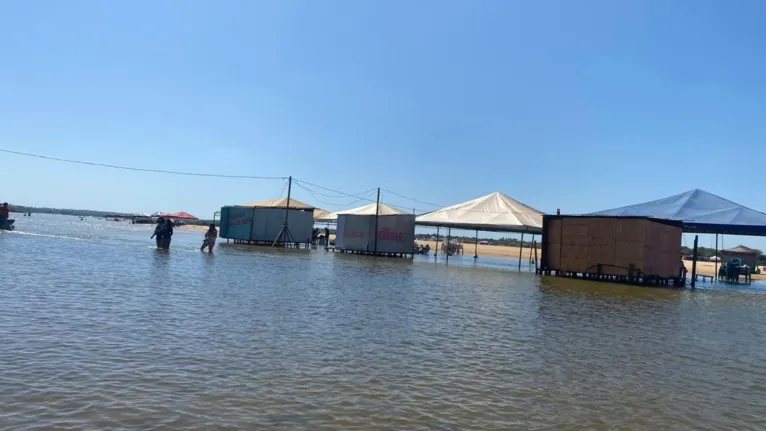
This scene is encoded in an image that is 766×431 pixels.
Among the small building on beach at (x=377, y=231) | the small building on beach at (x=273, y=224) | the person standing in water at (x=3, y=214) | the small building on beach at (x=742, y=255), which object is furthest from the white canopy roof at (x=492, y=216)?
the person standing in water at (x=3, y=214)

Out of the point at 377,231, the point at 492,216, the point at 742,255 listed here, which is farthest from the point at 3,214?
the point at 742,255

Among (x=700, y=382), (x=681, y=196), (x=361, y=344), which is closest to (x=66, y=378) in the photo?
(x=361, y=344)

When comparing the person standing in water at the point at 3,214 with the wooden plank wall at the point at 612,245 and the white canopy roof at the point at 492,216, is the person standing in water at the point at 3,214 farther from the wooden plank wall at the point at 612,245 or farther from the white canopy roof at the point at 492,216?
the wooden plank wall at the point at 612,245

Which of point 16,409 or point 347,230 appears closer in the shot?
point 16,409

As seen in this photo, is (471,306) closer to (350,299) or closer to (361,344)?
(350,299)

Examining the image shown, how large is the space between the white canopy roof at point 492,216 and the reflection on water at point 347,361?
63.4 ft

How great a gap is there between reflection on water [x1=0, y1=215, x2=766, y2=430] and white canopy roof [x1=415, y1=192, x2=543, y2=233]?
63.4 feet

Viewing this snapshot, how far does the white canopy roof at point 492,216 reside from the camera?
1387 inches

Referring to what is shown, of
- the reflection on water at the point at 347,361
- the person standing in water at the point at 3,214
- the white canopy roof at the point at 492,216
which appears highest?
the white canopy roof at the point at 492,216

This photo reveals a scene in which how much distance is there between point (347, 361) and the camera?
8.13 m

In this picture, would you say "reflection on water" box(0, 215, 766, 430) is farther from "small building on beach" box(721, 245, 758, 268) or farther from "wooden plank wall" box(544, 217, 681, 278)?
"small building on beach" box(721, 245, 758, 268)

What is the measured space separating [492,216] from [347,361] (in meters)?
29.6

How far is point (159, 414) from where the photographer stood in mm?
5477

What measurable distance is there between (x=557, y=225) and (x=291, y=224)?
24.2 metres
